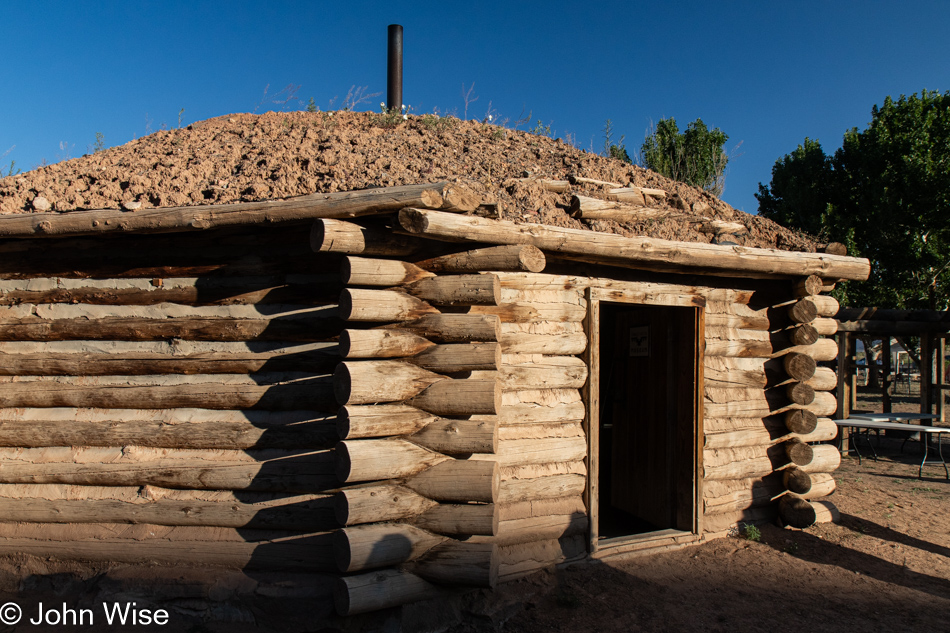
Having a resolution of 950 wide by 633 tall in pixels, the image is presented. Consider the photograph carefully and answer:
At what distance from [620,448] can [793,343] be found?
2.46 meters

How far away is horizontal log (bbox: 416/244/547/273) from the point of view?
4516mm

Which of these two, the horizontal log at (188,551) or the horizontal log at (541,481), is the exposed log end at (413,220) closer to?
the horizontal log at (541,481)

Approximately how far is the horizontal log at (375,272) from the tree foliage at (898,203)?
1603 centimetres

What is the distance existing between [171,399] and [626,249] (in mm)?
4016

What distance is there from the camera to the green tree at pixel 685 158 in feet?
33.5

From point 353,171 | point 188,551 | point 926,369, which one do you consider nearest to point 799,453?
point 353,171

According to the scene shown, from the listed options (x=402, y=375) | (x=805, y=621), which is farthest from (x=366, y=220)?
(x=805, y=621)

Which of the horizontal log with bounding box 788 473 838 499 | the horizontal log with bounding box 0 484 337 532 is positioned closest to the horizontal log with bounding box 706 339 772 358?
the horizontal log with bounding box 788 473 838 499

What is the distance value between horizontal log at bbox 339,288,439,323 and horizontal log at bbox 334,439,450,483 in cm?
89

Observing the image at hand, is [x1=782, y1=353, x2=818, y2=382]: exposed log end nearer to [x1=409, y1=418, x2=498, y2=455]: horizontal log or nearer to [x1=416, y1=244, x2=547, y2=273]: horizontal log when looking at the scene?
[x1=416, y1=244, x2=547, y2=273]: horizontal log

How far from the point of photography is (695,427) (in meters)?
6.00

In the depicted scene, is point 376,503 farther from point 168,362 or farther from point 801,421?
point 801,421

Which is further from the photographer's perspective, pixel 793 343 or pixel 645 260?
pixel 793 343

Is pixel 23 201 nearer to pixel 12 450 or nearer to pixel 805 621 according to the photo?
pixel 12 450
